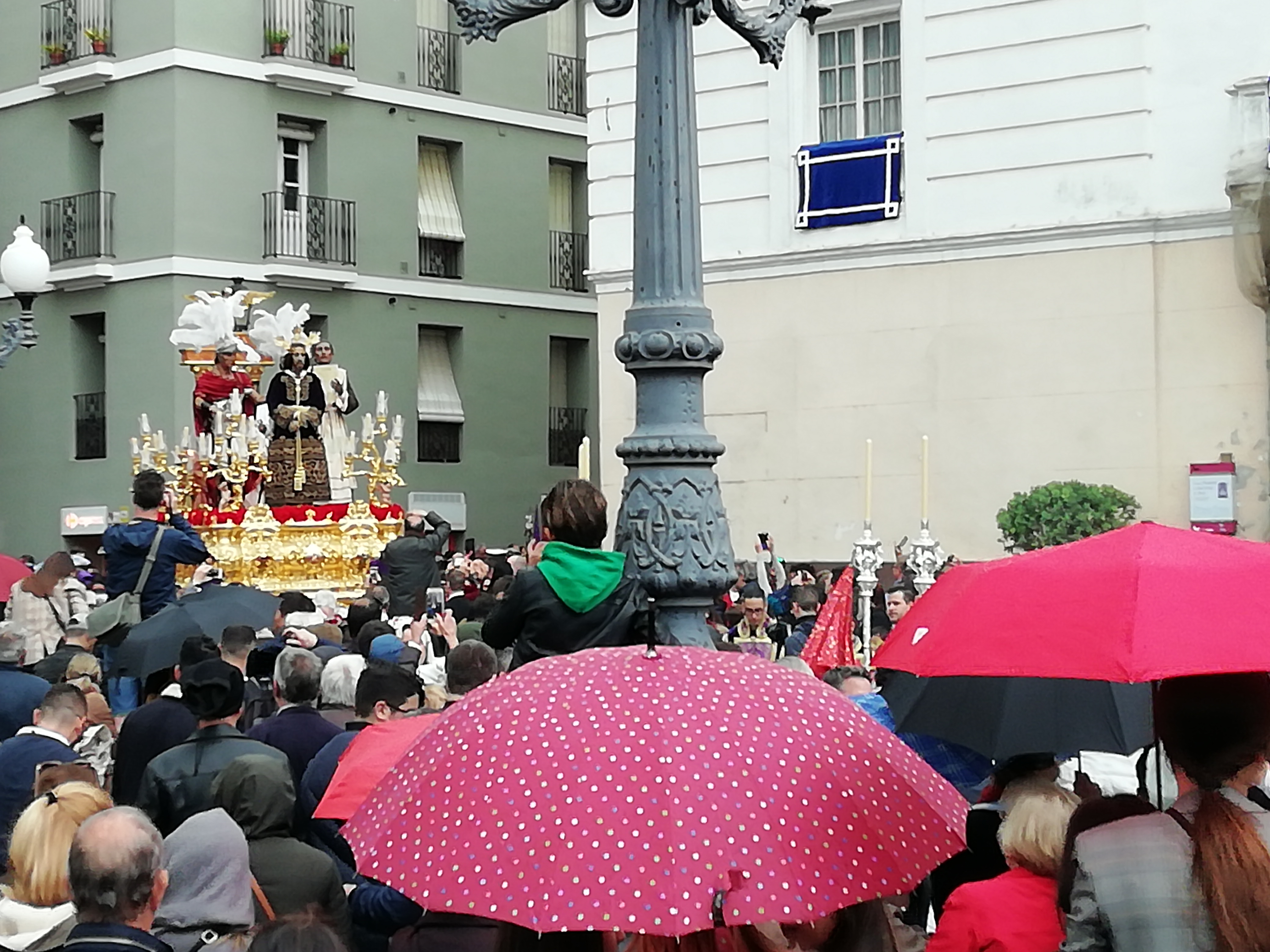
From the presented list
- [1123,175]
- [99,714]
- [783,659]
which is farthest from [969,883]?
[1123,175]

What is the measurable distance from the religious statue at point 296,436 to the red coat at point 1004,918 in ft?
43.1

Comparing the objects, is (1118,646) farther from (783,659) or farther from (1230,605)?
(783,659)

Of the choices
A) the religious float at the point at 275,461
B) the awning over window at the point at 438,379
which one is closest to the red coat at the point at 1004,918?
the religious float at the point at 275,461

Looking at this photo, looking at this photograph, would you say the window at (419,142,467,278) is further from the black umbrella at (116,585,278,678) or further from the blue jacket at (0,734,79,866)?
the blue jacket at (0,734,79,866)

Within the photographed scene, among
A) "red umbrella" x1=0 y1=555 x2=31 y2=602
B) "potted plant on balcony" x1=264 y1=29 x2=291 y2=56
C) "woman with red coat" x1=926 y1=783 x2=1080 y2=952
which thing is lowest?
"woman with red coat" x1=926 y1=783 x2=1080 y2=952

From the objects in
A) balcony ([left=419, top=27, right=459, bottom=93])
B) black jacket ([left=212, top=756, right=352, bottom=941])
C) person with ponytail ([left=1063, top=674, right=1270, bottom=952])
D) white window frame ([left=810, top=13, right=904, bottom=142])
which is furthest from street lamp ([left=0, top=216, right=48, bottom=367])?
balcony ([left=419, top=27, right=459, bottom=93])

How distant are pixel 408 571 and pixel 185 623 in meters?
6.06

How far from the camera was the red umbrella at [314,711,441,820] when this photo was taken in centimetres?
564

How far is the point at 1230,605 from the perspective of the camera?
13.8 feet

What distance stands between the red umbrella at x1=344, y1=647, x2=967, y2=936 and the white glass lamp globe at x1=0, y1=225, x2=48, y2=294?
347 inches

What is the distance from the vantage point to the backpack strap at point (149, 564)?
10648mm

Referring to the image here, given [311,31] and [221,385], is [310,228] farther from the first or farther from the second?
[221,385]

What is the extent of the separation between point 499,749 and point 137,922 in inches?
57.0

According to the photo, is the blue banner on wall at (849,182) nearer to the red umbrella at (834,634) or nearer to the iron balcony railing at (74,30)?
the red umbrella at (834,634)
